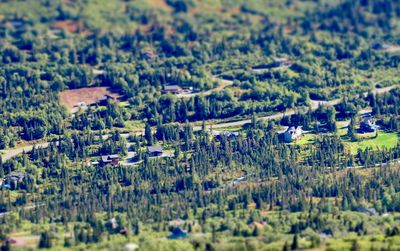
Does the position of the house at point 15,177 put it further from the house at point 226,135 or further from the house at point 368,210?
the house at point 368,210

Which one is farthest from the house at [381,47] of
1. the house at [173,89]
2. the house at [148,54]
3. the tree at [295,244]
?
the tree at [295,244]

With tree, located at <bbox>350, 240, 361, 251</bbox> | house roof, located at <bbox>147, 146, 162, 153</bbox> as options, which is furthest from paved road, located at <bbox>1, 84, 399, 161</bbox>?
tree, located at <bbox>350, 240, 361, 251</bbox>

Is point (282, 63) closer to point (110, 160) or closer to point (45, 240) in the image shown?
point (110, 160)

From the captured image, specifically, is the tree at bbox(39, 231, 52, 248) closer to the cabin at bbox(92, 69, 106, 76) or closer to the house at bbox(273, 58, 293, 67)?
the cabin at bbox(92, 69, 106, 76)

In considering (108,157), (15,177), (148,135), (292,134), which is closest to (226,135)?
(292,134)

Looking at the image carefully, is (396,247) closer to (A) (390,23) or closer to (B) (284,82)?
(B) (284,82)
